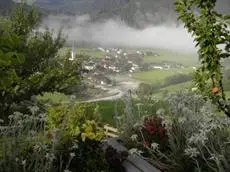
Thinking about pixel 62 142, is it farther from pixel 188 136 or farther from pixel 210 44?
pixel 210 44

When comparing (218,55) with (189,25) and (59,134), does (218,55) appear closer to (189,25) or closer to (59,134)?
(189,25)

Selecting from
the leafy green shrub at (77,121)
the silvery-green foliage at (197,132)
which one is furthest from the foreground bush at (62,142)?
the silvery-green foliage at (197,132)

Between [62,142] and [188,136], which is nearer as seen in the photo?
[188,136]

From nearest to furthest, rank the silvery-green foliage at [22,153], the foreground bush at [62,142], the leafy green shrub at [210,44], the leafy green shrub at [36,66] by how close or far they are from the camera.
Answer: the leafy green shrub at [210,44] → the silvery-green foliage at [22,153] → the foreground bush at [62,142] → the leafy green shrub at [36,66]

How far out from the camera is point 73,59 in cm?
2184

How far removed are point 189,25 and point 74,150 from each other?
3.70m

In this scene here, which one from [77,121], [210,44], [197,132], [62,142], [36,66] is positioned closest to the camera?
[210,44]

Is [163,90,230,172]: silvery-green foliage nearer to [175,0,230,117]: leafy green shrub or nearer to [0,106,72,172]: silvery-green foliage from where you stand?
[175,0,230,117]: leafy green shrub

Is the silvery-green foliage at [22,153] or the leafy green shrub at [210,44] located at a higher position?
the leafy green shrub at [210,44]

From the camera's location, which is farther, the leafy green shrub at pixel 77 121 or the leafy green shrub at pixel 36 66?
the leafy green shrub at pixel 36 66

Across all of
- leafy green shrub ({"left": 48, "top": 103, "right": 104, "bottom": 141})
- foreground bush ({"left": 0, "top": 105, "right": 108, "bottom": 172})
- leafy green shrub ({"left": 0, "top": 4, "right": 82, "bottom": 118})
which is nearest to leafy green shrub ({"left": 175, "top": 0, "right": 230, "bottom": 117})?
foreground bush ({"left": 0, "top": 105, "right": 108, "bottom": 172})

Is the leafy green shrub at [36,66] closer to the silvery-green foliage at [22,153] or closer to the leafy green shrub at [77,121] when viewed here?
the leafy green shrub at [77,121]

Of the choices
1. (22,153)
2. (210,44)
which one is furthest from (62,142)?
(210,44)

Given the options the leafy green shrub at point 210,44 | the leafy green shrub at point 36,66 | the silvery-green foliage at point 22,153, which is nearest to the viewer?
the leafy green shrub at point 210,44
